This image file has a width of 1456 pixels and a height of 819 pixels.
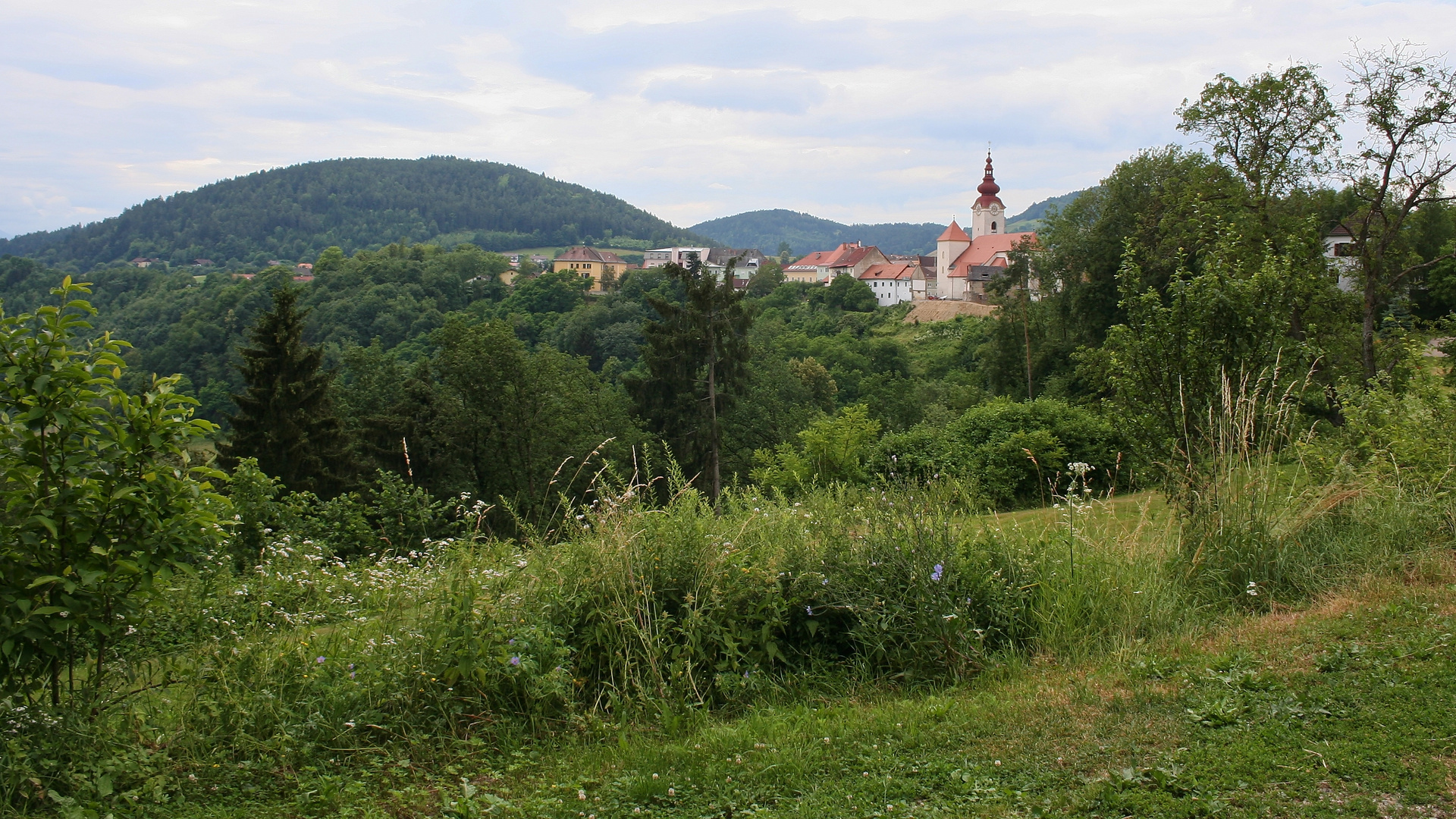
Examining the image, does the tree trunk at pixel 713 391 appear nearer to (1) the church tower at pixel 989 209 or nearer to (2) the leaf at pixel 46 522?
(2) the leaf at pixel 46 522

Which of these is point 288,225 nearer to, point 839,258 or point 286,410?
point 839,258

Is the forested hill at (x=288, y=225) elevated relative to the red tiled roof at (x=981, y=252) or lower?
elevated

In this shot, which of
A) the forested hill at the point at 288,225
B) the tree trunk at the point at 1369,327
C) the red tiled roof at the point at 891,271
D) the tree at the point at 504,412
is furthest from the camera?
the forested hill at the point at 288,225

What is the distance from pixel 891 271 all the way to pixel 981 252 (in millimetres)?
16785

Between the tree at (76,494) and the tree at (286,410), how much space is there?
2159 centimetres

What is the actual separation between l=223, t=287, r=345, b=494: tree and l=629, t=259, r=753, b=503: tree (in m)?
11.3

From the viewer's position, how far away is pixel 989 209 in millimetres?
102062

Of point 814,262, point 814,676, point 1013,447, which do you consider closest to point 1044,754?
point 814,676

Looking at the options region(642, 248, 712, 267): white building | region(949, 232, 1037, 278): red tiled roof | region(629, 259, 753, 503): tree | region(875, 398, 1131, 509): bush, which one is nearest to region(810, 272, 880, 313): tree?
region(949, 232, 1037, 278): red tiled roof

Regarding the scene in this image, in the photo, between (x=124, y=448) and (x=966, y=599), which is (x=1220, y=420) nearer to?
(x=966, y=599)

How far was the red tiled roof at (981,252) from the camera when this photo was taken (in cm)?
9725

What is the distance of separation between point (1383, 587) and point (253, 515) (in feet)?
34.8

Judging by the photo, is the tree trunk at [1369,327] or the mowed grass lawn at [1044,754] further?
the tree trunk at [1369,327]

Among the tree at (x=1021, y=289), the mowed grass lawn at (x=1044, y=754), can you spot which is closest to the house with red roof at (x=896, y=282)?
the tree at (x=1021, y=289)
